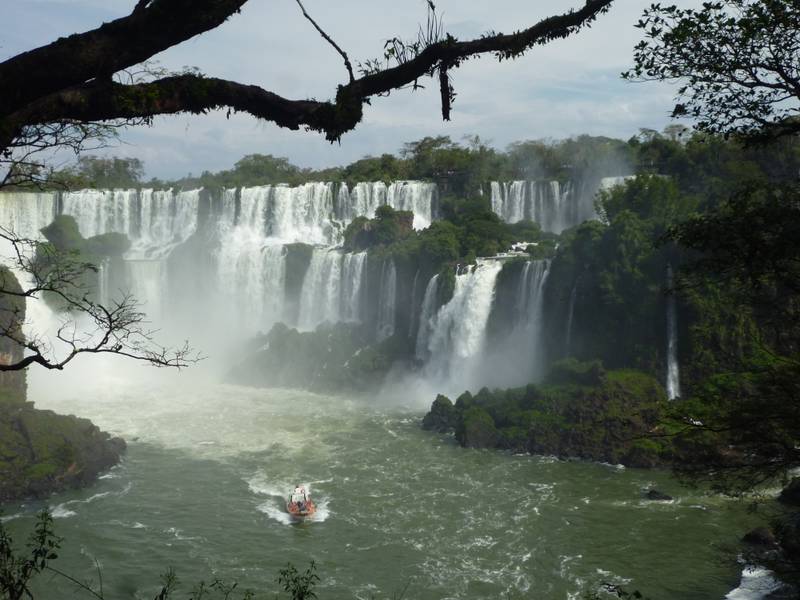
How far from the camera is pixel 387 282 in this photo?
1339 inches

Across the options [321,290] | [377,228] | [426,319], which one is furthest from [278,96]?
[377,228]

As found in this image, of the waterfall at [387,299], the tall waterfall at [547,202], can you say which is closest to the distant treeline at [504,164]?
the tall waterfall at [547,202]

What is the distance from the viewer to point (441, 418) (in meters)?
24.8

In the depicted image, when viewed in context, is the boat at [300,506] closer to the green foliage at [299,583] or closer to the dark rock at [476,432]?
the dark rock at [476,432]

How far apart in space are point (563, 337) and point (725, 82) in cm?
2136

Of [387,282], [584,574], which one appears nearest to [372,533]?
[584,574]

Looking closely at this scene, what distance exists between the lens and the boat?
1691 cm

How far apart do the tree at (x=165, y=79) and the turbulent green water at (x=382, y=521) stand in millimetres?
9415

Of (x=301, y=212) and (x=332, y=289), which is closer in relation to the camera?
(x=332, y=289)

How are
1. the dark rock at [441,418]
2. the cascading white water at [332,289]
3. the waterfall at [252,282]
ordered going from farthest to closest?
the waterfall at [252,282], the cascading white water at [332,289], the dark rock at [441,418]

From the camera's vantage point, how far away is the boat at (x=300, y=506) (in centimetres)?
1691

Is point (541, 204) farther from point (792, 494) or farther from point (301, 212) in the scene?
point (792, 494)

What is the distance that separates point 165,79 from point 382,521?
46.8ft

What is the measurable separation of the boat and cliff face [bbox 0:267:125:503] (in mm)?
5949
